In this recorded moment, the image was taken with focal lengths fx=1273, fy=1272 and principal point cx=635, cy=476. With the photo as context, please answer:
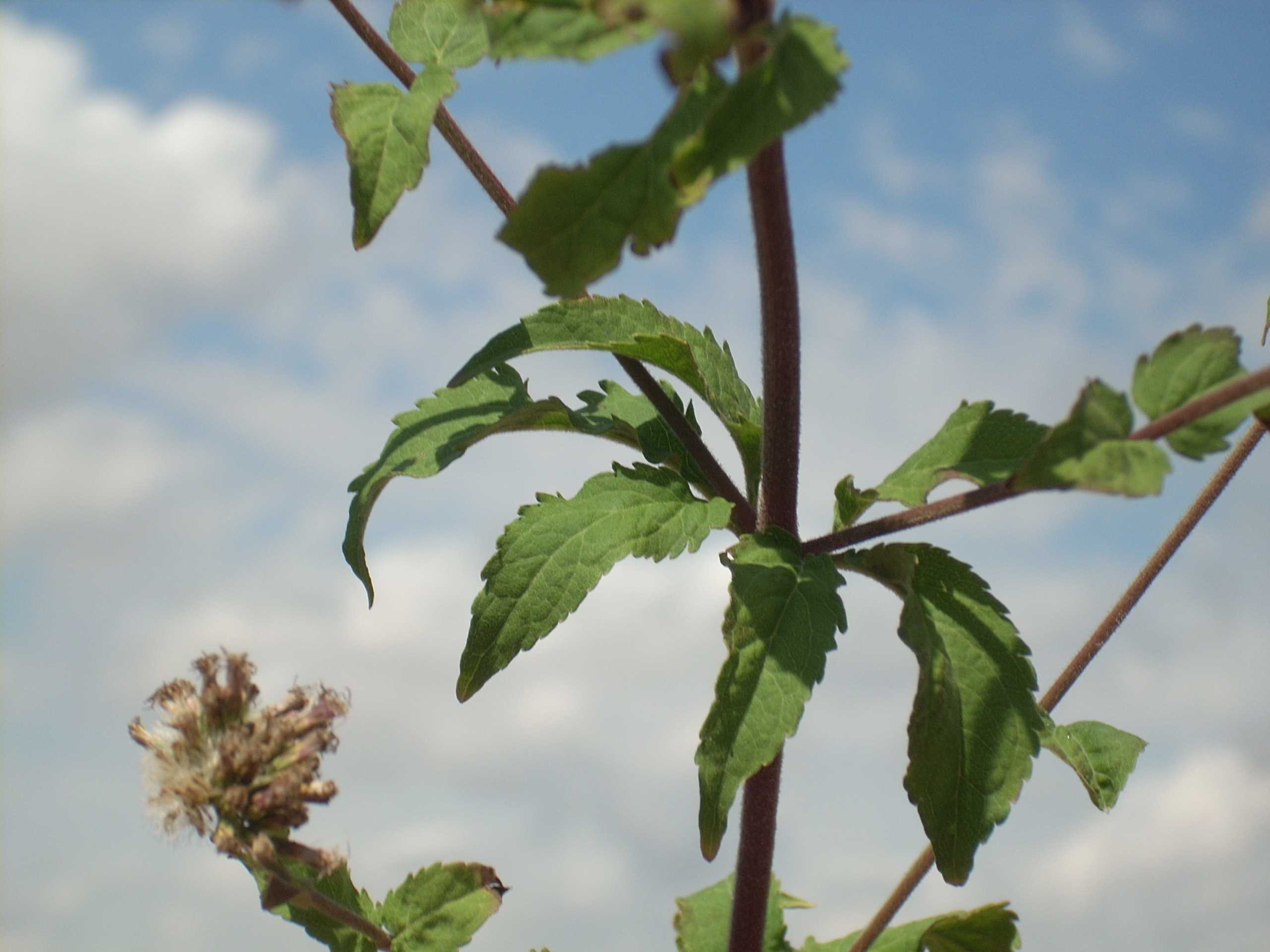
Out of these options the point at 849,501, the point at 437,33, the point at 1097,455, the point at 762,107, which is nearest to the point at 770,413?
the point at 849,501

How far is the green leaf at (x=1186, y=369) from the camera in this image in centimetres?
150

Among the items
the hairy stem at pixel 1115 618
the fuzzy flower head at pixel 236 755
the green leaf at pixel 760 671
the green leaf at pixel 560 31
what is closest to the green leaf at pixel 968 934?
the hairy stem at pixel 1115 618

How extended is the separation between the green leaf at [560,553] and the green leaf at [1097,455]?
0.48 m

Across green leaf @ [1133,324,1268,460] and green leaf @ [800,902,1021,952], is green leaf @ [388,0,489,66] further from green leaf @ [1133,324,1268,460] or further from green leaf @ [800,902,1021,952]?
green leaf @ [800,902,1021,952]

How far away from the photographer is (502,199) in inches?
73.2

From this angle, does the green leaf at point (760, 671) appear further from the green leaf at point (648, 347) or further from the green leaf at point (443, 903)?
the green leaf at point (443, 903)

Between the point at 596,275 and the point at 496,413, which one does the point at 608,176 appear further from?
the point at 496,413

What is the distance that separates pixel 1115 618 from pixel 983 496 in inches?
27.2

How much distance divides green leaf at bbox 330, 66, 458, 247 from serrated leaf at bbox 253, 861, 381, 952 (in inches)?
37.0

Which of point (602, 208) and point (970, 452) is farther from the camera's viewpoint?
point (970, 452)

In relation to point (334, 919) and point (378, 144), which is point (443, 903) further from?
point (378, 144)

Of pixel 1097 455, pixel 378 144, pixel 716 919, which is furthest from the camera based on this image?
pixel 716 919

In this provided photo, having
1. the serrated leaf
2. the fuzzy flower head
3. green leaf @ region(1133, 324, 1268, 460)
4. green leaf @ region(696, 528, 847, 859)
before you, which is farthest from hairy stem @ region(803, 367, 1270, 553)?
the serrated leaf

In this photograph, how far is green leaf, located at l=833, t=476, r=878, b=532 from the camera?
184 cm
